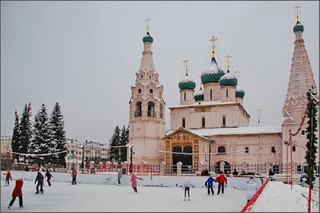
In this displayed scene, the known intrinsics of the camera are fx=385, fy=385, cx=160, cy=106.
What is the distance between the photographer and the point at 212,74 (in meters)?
48.1

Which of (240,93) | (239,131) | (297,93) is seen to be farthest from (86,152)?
(297,93)

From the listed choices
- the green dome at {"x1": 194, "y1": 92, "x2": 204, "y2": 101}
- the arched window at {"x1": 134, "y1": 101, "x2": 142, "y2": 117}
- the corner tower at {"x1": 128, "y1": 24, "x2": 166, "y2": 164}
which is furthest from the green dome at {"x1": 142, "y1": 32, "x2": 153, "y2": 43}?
the green dome at {"x1": 194, "y1": 92, "x2": 204, "y2": 101}

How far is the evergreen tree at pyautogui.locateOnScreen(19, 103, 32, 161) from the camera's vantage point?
1896 inches

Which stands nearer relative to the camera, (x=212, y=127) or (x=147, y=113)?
(x=147, y=113)

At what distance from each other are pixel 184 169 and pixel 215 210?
2684 cm

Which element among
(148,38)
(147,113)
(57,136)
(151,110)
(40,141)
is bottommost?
(40,141)

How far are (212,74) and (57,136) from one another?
68.1ft

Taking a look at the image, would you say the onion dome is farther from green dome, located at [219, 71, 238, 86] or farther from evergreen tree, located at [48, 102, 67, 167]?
evergreen tree, located at [48, 102, 67, 167]

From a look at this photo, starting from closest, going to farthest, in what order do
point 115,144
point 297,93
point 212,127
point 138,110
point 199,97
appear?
point 297,93
point 138,110
point 212,127
point 199,97
point 115,144

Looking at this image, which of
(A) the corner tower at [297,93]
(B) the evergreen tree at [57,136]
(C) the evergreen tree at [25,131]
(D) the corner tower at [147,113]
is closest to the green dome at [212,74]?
(D) the corner tower at [147,113]

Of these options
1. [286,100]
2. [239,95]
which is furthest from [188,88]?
[286,100]

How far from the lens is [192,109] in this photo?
152 ft

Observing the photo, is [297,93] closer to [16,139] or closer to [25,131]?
[25,131]

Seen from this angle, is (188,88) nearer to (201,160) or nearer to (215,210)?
(201,160)
